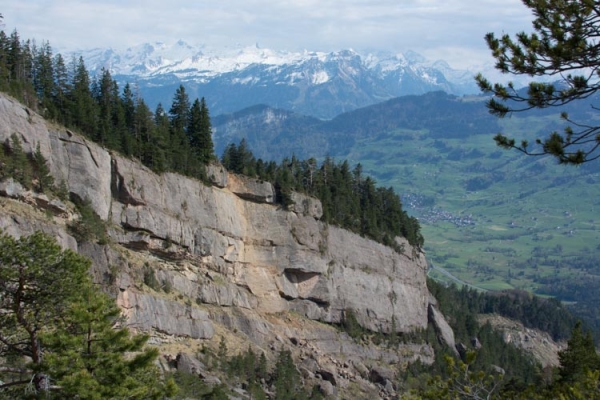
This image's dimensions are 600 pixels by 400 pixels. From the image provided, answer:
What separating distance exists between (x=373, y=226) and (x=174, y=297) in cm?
4197

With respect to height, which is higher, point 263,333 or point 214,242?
point 214,242

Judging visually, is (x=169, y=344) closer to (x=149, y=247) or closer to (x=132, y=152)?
(x=149, y=247)

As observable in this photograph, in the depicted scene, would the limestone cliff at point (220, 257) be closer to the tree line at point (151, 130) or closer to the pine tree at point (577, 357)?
the tree line at point (151, 130)

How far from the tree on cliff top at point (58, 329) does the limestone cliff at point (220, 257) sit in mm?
29629

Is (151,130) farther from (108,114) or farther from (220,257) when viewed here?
(220,257)

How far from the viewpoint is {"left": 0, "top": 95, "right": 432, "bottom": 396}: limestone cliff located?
6488cm

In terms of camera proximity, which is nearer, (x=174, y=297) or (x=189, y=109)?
(x=174, y=297)

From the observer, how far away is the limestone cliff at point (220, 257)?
213ft

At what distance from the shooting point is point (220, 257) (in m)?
83.1

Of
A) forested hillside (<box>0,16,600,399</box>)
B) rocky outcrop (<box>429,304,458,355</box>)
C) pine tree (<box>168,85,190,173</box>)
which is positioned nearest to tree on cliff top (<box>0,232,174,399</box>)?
forested hillside (<box>0,16,600,399</box>)

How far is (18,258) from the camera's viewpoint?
87.7 feet

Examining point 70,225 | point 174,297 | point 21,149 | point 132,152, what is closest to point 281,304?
point 174,297

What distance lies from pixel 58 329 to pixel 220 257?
55.5 meters

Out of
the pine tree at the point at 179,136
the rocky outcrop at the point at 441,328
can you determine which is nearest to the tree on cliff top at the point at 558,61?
the pine tree at the point at 179,136
